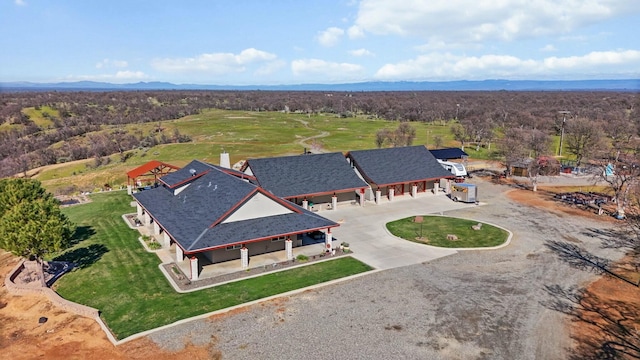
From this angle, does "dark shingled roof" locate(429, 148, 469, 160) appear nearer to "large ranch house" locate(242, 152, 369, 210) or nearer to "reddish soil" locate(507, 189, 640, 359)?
"large ranch house" locate(242, 152, 369, 210)

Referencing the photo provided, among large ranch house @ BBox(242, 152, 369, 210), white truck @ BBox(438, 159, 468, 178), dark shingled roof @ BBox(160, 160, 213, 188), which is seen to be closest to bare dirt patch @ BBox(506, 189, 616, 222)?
white truck @ BBox(438, 159, 468, 178)

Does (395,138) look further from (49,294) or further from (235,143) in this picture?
(49,294)

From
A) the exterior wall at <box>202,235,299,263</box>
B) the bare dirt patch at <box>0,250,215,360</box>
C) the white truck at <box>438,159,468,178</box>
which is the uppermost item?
the white truck at <box>438,159,468,178</box>

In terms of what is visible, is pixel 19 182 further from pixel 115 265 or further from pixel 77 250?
pixel 115 265

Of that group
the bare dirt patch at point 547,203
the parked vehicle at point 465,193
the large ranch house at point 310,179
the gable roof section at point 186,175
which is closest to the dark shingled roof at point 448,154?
the bare dirt patch at point 547,203

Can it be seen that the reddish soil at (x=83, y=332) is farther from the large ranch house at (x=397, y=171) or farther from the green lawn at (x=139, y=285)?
the large ranch house at (x=397, y=171)
